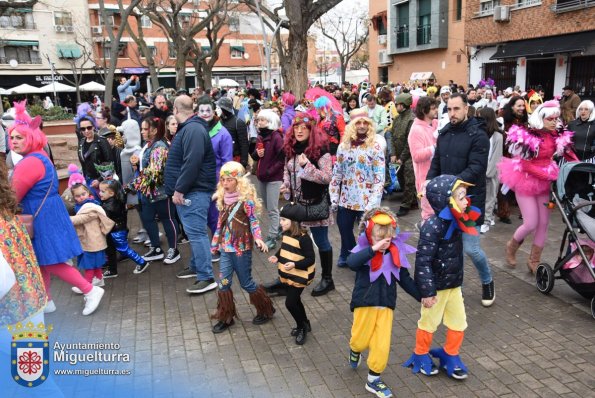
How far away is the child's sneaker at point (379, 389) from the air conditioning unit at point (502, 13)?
85.8ft

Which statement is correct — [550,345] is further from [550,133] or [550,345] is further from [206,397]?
[206,397]

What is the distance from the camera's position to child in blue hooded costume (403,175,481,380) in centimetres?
346

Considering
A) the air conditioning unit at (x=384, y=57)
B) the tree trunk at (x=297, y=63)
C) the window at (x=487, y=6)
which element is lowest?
the tree trunk at (x=297, y=63)

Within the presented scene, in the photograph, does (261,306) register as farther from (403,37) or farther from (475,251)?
(403,37)

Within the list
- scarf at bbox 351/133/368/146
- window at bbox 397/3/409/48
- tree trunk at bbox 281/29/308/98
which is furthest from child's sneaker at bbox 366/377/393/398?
window at bbox 397/3/409/48

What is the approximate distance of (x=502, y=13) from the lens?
25156 mm

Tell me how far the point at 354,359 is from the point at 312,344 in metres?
0.59

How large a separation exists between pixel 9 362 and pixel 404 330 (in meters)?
3.10

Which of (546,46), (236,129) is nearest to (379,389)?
(236,129)

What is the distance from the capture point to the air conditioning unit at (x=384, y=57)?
3971 centimetres

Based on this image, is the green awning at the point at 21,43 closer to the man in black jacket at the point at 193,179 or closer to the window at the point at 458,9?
the window at the point at 458,9

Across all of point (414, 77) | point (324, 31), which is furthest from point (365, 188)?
point (324, 31)

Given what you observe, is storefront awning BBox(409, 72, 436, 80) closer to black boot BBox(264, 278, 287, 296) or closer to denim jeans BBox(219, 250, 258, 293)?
black boot BBox(264, 278, 287, 296)

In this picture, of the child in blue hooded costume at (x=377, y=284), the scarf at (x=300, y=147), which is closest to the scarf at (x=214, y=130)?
the scarf at (x=300, y=147)
